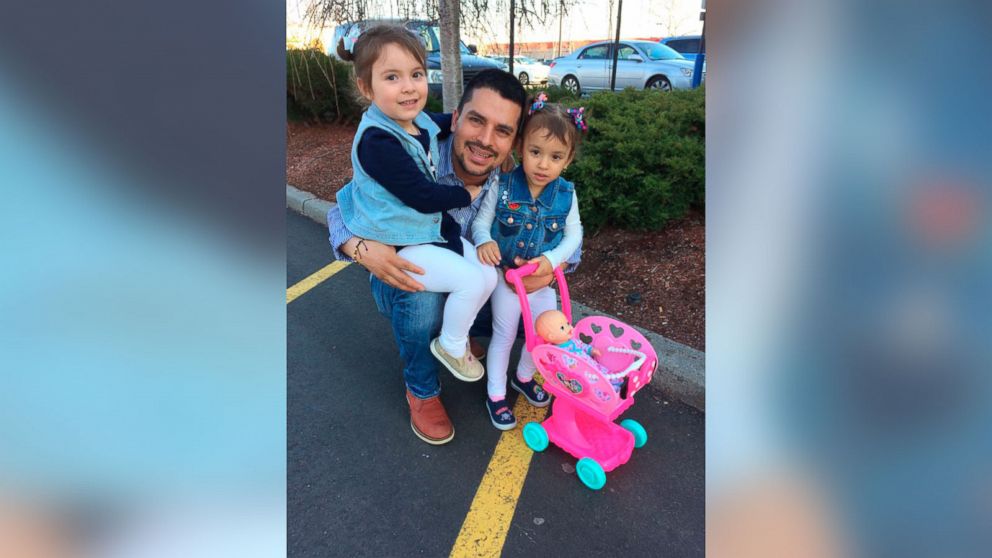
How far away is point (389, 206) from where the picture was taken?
2.34m

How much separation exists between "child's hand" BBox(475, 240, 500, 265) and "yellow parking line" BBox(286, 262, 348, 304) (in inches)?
76.3

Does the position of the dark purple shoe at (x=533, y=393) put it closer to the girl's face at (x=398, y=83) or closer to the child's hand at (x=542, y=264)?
the child's hand at (x=542, y=264)

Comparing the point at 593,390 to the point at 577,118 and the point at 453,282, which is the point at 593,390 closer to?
the point at 453,282

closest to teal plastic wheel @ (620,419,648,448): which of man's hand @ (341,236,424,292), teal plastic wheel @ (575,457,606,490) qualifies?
teal plastic wheel @ (575,457,606,490)

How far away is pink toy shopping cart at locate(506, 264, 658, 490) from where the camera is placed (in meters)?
2.11

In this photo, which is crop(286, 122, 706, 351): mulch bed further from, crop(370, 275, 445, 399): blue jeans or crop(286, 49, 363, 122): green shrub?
crop(286, 49, 363, 122): green shrub

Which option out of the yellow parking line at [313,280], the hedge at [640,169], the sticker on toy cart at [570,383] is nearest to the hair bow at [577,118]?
the sticker on toy cart at [570,383]

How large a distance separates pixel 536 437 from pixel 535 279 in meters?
0.71

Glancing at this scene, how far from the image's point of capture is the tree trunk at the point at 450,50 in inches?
157

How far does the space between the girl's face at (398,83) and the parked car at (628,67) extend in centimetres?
1028

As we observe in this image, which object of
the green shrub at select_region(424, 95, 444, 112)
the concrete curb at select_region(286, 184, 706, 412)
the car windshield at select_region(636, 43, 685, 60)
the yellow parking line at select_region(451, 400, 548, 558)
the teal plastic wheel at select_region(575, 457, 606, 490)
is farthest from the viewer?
the car windshield at select_region(636, 43, 685, 60)
